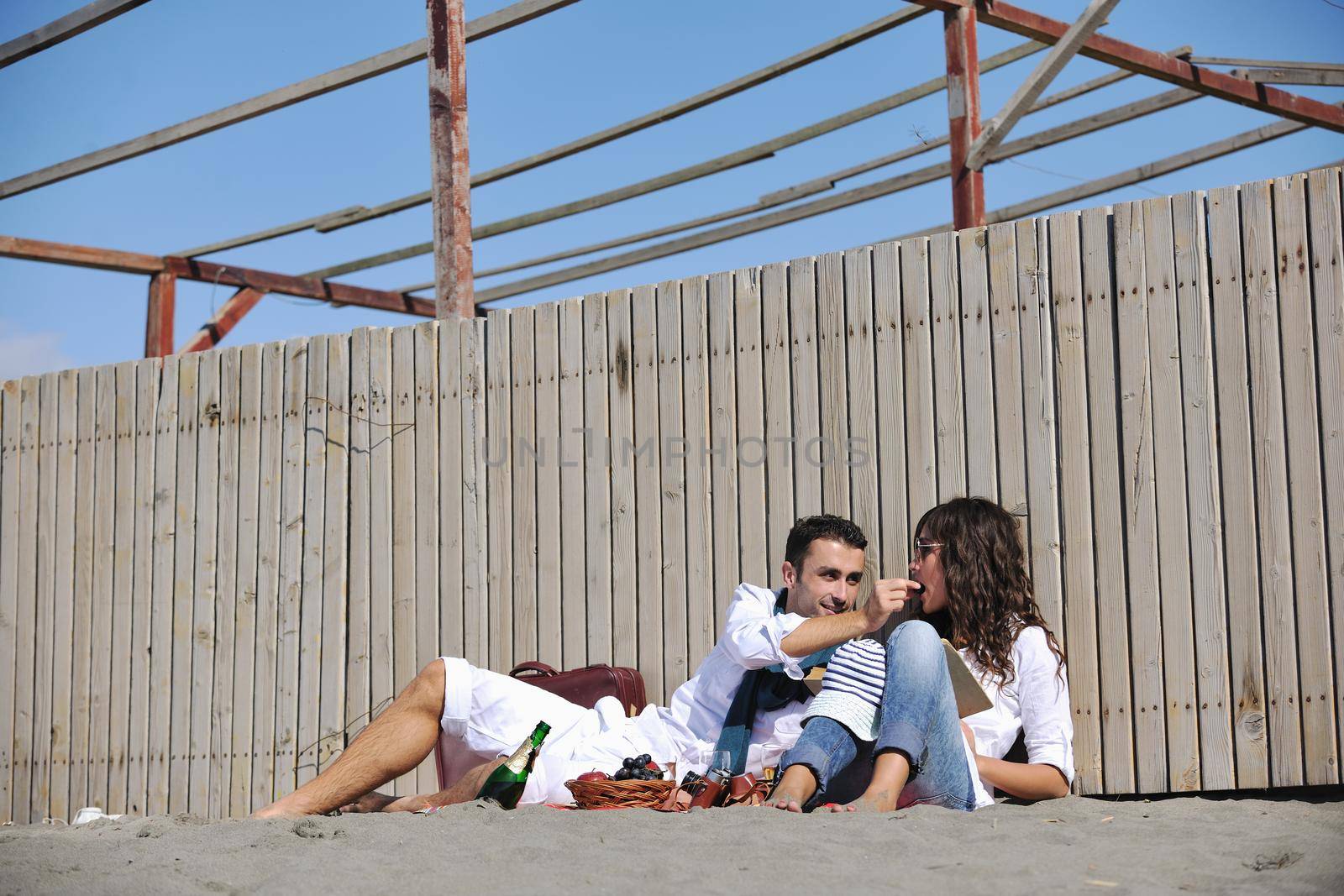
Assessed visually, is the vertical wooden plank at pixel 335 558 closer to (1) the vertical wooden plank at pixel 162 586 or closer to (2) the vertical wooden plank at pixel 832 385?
(1) the vertical wooden plank at pixel 162 586

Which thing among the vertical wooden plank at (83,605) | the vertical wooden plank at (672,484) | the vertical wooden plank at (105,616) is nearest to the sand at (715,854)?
the vertical wooden plank at (672,484)

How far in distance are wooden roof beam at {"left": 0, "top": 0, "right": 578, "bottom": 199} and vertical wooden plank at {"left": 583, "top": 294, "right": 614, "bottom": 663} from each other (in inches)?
68.6

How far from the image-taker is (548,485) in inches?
210

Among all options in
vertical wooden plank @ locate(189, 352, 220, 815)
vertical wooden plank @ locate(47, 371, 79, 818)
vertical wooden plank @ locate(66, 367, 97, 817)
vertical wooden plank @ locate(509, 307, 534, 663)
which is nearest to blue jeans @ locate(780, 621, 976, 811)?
vertical wooden plank @ locate(509, 307, 534, 663)

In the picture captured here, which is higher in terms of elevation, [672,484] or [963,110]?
[963,110]

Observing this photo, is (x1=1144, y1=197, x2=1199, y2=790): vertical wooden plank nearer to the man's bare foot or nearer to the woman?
the woman

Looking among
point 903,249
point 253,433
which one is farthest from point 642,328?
point 253,433

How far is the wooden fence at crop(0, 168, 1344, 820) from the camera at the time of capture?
13.3 feet

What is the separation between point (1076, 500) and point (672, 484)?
1521 millimetres

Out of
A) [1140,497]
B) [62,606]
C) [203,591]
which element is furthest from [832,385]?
[62,606]

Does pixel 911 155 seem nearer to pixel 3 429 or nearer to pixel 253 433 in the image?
pixel 253 433

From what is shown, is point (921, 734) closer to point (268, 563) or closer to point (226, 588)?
point (268, 563)

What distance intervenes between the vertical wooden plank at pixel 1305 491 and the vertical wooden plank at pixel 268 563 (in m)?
3.97

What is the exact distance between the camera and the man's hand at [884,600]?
4.00 meters
